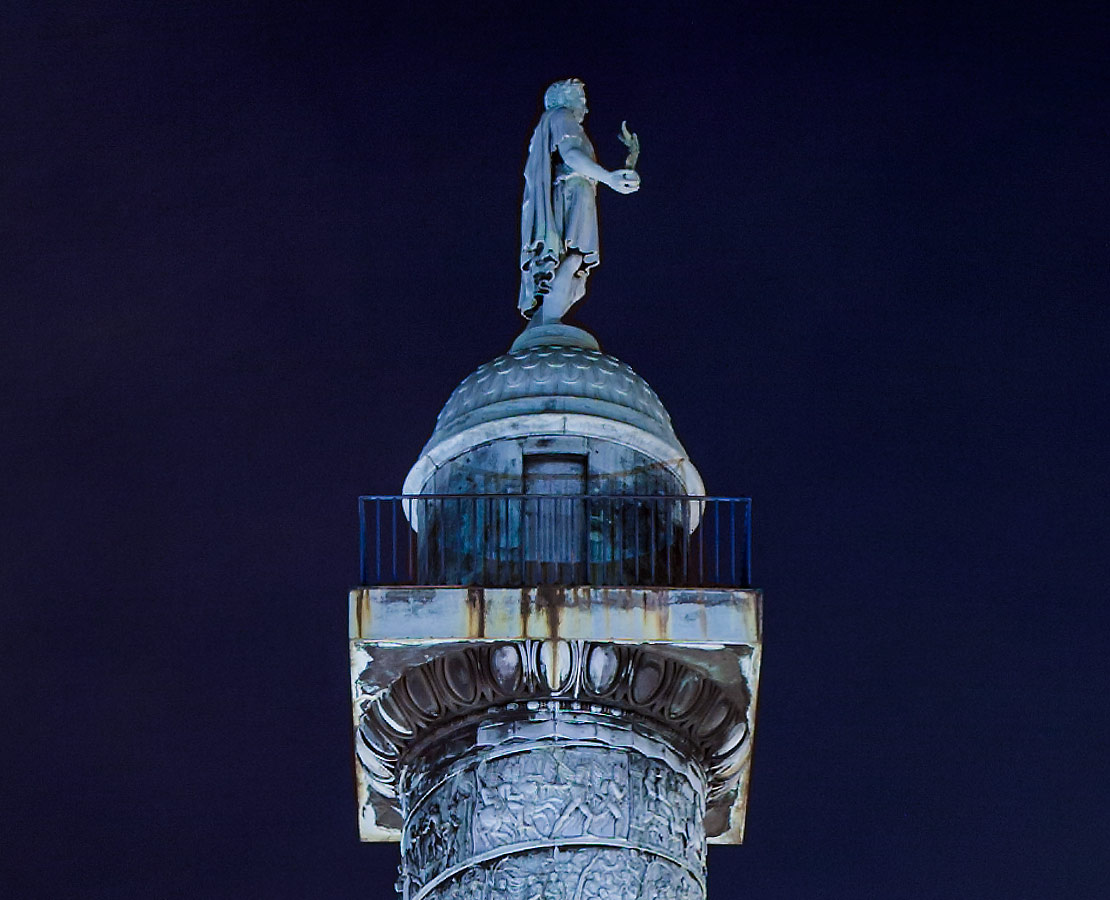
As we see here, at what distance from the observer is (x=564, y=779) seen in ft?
57.8

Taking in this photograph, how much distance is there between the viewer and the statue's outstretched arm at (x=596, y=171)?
20.2 m

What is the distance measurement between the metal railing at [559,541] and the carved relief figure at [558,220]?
2.73 metres

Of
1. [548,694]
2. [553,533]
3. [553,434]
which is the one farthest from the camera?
[553,434]

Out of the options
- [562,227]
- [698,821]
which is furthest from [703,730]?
[562,227]

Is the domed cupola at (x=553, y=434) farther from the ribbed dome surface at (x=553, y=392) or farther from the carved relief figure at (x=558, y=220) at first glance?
the carved relief figure at (x=558, y=220)

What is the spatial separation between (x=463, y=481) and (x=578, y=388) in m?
1.26

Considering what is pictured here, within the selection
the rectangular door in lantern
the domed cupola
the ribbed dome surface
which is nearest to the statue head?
the ribbed dome surface

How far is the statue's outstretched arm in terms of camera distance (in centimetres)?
2025

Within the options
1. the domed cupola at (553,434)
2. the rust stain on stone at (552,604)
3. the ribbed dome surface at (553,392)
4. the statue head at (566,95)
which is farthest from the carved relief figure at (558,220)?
the rust stain on stone at (552,604)

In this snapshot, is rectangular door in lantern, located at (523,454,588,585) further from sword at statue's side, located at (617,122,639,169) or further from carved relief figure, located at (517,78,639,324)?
sword at statue's side, located at (617,122,639,169)

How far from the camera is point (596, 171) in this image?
20.7m

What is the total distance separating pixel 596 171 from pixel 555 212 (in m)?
0.72

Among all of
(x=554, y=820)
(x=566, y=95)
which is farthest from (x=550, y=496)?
(x=566, y=95)

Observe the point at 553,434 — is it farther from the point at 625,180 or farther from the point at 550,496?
the point at 625,180
